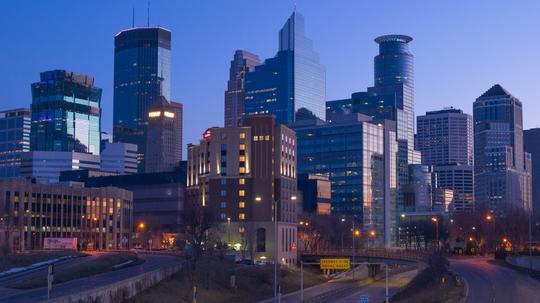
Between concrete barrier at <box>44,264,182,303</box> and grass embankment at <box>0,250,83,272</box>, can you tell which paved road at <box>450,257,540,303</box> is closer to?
concrete barrier at <box>44,264,182,303</box>

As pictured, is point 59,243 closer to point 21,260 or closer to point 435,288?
point 21,260

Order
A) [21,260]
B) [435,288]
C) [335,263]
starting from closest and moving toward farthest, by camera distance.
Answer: [335,263]
[435,288]
[21,260]

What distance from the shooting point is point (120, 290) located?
8688 cm

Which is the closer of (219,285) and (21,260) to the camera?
(21,260)

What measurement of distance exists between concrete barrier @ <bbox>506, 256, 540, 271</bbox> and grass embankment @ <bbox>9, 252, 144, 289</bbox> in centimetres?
6360

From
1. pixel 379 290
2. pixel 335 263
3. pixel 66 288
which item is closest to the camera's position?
pixel 66 288

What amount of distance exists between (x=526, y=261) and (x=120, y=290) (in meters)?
80.2

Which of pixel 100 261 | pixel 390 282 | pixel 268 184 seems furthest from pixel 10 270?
pixel 268 184

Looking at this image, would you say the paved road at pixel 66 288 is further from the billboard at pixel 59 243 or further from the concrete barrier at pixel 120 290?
the billboard at pixel 59 243

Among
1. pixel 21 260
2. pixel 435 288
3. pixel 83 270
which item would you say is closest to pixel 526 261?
pixel 435 288

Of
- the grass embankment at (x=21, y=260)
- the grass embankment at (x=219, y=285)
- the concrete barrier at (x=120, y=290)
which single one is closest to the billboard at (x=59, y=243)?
the grass embankment at (x=21, y=260)

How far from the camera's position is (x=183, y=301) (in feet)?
342

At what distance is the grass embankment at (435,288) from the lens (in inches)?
3658

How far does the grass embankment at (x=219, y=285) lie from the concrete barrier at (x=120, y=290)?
87 cm
